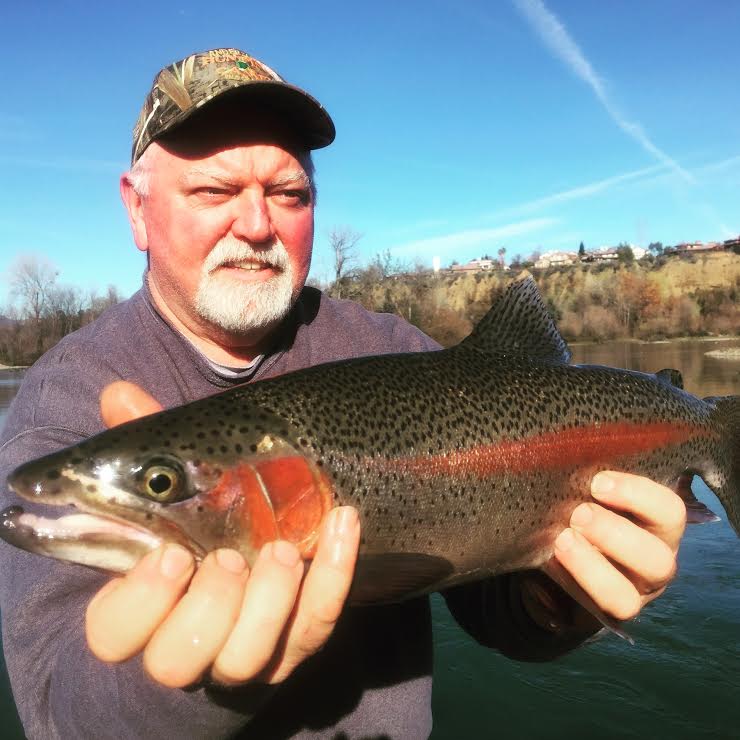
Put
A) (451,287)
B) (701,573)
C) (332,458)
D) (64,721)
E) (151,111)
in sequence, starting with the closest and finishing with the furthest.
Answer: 1. (64,721)
2. (332,458)
3. (151,111)
4. (701,573)
5. (451,287)

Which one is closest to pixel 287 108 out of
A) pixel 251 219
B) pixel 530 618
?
pixel 251 219

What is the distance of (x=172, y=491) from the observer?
158 cm

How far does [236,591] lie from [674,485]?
80.0 inches

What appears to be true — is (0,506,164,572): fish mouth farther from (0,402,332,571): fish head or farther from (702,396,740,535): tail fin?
(702,396,740,535): tail fin

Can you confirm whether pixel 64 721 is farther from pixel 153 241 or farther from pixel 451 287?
pixel 451 287

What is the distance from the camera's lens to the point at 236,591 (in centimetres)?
141

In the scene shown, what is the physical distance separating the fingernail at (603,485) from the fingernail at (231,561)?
4.18ft

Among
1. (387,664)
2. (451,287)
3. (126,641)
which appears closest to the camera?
(126,641)

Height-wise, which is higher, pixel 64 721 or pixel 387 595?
pixel 387 595

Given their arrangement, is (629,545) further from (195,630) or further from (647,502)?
(195,630)

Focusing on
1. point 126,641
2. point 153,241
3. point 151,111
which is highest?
point 151,111

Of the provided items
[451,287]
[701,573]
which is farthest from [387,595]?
[451,287]

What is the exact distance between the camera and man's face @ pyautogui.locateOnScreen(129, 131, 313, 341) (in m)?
2.60

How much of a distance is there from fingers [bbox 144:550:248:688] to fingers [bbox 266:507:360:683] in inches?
7.2
